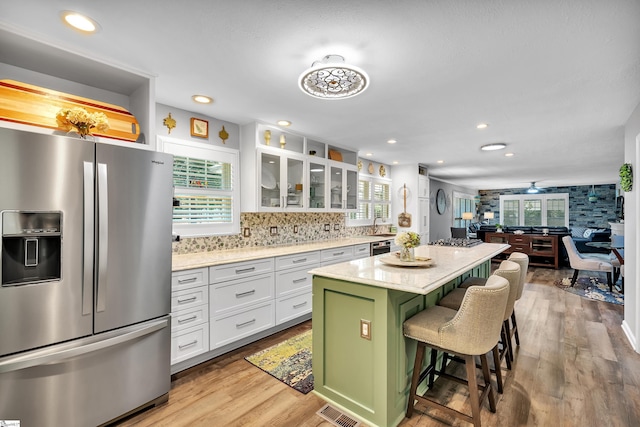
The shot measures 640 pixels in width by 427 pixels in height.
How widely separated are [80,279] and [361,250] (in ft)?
11.0

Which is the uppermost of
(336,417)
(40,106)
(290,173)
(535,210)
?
(40,106)

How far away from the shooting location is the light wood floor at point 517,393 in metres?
1.88

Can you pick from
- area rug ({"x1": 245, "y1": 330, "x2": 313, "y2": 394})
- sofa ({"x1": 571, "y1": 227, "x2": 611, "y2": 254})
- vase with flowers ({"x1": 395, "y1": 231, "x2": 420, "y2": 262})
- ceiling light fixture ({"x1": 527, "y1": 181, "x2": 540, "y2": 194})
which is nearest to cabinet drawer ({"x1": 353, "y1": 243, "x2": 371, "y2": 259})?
area rug ({"x1": 245, "y1": 330, "x2": 313, "y2": 394})

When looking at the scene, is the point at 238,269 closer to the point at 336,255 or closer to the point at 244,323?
the point at 244,323

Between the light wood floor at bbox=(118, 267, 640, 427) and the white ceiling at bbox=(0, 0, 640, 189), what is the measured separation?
2.30m

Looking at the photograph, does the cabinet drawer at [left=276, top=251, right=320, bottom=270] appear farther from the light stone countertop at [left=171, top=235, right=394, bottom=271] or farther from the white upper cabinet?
the white upper cabinet

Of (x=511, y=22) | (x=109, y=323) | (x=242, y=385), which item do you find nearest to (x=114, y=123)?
(x=109, y=323)

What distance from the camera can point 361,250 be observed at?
173 inches

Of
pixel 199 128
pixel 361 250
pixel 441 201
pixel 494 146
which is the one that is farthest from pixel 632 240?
pixel 441 201

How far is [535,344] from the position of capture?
9.78ft

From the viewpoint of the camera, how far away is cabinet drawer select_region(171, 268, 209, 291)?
91.3 inches

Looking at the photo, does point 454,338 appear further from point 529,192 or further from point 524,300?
point 529,192

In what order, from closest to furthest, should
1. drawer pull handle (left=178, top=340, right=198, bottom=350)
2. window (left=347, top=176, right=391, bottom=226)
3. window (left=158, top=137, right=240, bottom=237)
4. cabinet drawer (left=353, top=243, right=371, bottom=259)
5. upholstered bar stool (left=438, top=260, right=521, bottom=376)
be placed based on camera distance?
upholstered bar stool (left=438, top=260, right=521, bottom=376) < drawer pull handle (left=178, top=340, right=198, bottom=350) < window (left=158, top=137, right=240, bottom=237) < cabinet drawer (left=353, top=243, right=371, bottom=259) < window (left=347, top=176, right=391, bottom=226)

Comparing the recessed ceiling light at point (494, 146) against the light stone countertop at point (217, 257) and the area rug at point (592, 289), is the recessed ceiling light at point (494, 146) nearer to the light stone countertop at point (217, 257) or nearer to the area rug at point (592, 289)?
the area rug at point (592, 289)
